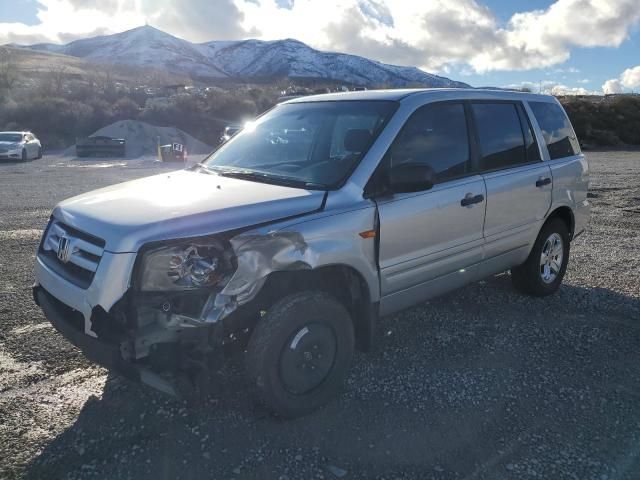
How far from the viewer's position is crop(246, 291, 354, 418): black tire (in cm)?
306

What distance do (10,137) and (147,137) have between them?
11033 mm

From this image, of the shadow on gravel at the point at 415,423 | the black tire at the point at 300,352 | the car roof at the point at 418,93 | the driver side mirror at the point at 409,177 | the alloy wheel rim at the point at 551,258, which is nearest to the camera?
the shadow on gravel at the point at 415,423

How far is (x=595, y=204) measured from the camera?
36.4 feet

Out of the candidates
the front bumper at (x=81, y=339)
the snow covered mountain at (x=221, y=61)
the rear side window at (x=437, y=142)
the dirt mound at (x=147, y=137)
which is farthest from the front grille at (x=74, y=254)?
the snow covered mountain at (x=221, y=61)

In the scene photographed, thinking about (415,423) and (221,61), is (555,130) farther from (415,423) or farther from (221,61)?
(221,61)

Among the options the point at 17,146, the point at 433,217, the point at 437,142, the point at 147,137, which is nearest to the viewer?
the point at 433,217

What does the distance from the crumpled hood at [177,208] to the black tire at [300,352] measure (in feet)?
1.80

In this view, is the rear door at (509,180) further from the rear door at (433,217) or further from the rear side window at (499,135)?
the rear door at (433,217)

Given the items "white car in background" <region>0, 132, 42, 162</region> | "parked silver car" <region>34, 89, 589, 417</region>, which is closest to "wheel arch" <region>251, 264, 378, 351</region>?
"parked silver car" <region>34, 89, 589, 417</region>

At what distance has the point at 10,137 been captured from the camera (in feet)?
81.0

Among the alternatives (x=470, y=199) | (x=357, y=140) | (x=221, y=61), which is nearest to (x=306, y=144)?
(x=357, y=140)

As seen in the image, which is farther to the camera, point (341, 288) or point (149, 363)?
point (341, 288)

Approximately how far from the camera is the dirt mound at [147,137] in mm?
33694

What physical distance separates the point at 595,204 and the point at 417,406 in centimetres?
930
